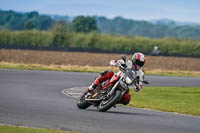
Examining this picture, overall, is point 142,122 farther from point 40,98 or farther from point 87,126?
point 40,98

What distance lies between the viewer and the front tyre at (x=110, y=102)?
14664mm

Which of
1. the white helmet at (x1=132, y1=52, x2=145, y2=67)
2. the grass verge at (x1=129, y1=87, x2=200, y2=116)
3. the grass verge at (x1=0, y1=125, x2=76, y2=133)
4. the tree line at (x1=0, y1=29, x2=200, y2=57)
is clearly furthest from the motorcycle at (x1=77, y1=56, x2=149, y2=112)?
the tree line at (x1=0, y1=29, x2=200, y2=57)

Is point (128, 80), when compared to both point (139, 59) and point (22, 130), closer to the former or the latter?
point (139, 59)

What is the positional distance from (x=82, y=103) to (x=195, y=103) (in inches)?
211

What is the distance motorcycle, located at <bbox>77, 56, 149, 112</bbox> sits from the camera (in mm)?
14680

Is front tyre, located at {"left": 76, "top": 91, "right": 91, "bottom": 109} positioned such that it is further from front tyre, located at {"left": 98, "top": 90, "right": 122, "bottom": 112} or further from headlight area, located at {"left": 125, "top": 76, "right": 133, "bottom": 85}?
headlight area, located at {"left": 125, "top": 76, "right": 133, "bottom": 85}

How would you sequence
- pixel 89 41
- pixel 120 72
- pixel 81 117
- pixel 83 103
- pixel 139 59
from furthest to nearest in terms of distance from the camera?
1. pixel 89 41
2. pixel 83 103
3. pixel 120 72
4. pixel 139 59
5. pixel 81 117

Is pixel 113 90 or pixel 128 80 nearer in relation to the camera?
pixel 128 80

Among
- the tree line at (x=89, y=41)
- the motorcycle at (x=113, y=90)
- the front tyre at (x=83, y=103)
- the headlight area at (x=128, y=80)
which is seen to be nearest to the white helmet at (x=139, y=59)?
the motorcycle at (x=113, y=90)

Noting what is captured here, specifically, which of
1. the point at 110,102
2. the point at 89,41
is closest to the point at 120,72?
the point at 110,102

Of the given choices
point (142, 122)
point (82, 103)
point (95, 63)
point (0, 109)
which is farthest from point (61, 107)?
point (95, 63)

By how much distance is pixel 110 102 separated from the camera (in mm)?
14734

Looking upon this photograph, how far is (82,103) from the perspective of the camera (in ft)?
51.7

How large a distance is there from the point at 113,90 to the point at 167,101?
550 cm
